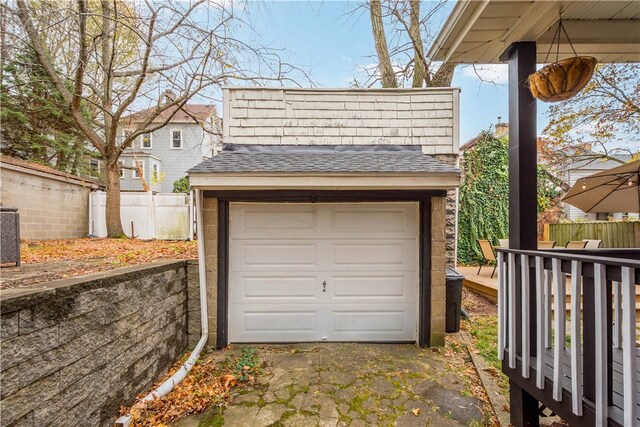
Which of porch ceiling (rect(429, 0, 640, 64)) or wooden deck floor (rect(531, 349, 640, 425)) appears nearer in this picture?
wooden deck floor (rect(531, 349, 640, 425))

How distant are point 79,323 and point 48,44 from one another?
10.1 m

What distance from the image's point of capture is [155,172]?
18078 millimetres

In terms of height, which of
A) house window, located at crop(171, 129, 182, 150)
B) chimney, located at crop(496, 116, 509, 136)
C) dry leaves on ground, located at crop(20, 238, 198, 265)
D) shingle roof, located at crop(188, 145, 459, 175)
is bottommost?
dry leaves on ground, located at crop(20, 238, 198, 265)

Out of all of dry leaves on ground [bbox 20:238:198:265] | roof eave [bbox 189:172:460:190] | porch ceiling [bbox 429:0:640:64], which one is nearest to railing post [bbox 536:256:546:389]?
roof eave [bbox 189:172:460:190]

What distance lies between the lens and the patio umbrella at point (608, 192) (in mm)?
3400

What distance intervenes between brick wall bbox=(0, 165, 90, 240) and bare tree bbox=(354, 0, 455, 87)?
9346 mm

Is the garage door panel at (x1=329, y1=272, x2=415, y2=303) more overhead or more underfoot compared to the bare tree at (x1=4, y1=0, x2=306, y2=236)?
more underfoot

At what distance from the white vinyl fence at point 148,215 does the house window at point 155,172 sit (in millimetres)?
8694

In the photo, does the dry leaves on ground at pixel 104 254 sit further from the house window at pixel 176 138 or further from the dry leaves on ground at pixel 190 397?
the house window at pixel 176 138

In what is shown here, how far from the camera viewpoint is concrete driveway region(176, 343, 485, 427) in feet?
8.92

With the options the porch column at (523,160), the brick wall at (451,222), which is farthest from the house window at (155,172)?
the porch column at (523,160)

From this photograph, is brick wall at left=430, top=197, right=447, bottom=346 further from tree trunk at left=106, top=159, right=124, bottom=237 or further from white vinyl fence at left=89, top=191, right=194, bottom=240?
tree trunk at left=106, top=159, right=124, bottom=237

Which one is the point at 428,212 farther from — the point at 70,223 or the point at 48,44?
the point at 48,44

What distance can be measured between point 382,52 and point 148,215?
28.9 feet
